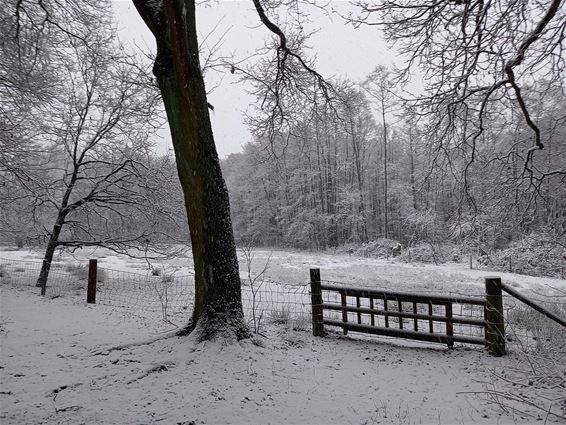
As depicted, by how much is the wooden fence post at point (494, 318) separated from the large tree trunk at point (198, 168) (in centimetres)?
352

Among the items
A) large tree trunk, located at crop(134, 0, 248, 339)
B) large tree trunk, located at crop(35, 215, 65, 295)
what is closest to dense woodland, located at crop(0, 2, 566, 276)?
large tree trunk, located at crop(35, 215, 65, 295)

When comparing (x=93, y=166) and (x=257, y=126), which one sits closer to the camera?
(x=257, y=126)

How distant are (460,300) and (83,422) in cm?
479

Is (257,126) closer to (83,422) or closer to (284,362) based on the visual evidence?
(284,362)


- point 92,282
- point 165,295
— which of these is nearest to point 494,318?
point 165,295

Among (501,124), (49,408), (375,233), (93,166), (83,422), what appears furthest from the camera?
(375,233)

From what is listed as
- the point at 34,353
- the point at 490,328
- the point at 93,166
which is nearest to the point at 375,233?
the point at 93,166

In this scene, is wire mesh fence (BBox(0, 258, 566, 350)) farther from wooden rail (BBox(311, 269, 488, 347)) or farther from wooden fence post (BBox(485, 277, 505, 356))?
wooden fence post (BBox(485, 277, 505, 356))

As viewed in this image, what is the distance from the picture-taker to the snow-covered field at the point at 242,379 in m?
3.28

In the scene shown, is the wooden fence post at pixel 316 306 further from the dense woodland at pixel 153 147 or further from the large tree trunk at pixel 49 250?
the large tree trunk at pixel 49 250

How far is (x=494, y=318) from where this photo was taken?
192 inches

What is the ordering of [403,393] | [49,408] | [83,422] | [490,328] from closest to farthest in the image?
1. [83,422]
2. [49,408]
3. [403,393]
4. [490,328]

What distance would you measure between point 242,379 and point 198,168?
8.74 ft

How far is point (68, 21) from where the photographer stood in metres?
7.48
